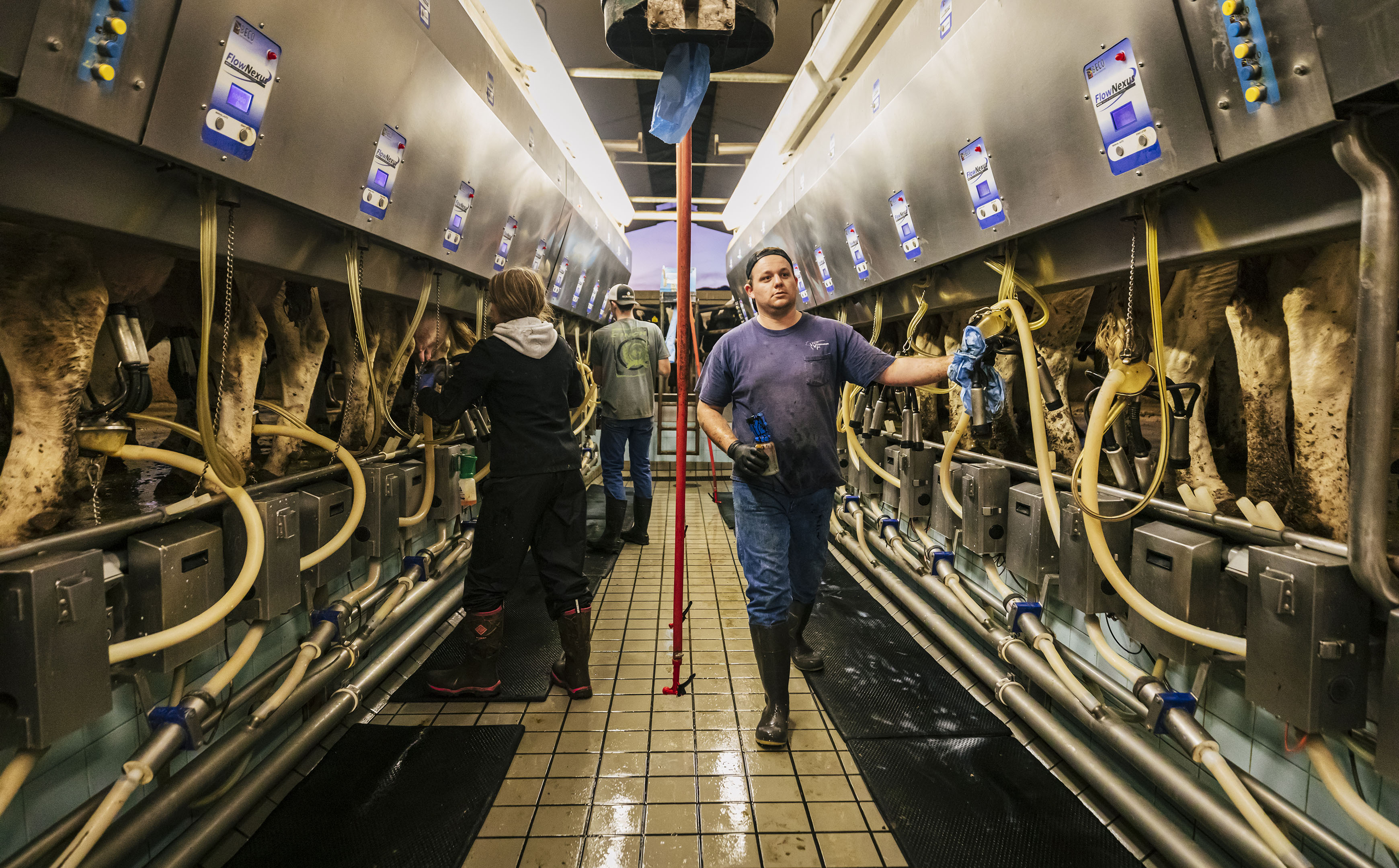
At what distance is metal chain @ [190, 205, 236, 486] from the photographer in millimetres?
1722

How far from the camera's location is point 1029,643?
2279 millimetres

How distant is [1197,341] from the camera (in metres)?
2.03

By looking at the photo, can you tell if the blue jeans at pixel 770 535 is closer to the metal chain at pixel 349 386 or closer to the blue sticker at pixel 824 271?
the metal chain at pixel 349 386

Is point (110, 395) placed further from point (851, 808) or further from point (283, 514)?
point (851, 808)

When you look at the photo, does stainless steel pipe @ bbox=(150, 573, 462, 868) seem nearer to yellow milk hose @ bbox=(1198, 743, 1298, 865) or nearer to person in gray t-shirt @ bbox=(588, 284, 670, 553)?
person in gray t-shirt @ bbox=(588, 284, 670, 553)

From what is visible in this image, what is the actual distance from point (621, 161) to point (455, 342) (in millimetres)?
5228

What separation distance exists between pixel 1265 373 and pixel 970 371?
0.79 metres

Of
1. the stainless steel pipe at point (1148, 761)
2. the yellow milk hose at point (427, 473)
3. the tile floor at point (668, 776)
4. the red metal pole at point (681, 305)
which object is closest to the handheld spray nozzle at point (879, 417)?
the tile floor at point (668, 776)

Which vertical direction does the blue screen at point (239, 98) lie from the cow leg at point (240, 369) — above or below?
above

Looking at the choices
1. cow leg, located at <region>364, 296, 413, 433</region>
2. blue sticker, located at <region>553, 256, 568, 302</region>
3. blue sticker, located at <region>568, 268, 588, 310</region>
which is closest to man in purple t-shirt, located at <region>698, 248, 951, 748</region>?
cow leg, located at <region>364, 296, 413, 433</region>

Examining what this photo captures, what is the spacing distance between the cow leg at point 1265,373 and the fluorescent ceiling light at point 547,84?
2.98 m

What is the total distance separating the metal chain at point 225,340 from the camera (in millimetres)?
1722

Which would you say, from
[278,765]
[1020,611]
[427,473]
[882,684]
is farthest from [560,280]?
[1020,611]

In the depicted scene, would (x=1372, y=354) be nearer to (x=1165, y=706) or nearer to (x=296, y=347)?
(x=1165, y=706)
